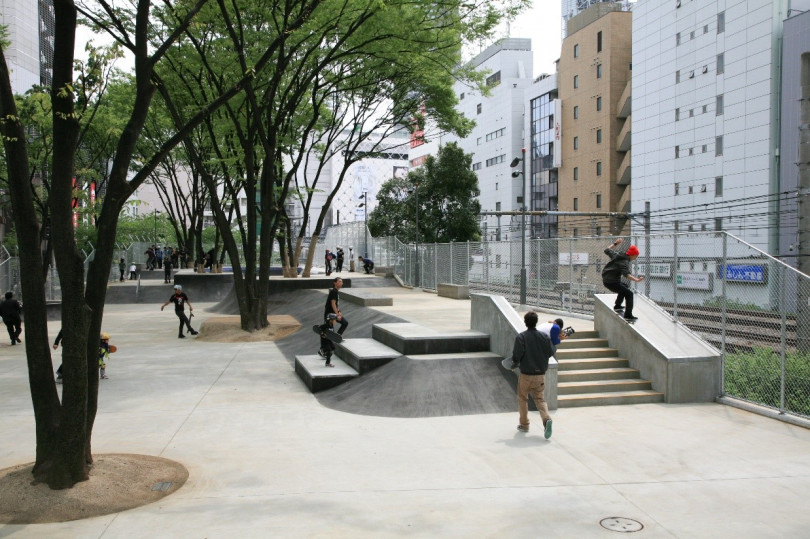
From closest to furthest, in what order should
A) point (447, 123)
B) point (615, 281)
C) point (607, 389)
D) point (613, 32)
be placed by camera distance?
point (607, 389)
point (615, 281)
point (447, 123)
point (613, 32)

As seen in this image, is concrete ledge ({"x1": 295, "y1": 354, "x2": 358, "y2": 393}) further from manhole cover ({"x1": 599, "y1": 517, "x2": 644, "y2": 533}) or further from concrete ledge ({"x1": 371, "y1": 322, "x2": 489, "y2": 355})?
manhole cover ({"x1": 599, "y1": 517, "x2": 644, "y2": 533})

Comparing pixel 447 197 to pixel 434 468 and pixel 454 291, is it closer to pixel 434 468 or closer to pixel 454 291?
pixel 454 291

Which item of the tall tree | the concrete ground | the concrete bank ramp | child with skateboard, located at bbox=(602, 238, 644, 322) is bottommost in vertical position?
the concrete ground

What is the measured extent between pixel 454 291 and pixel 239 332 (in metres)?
8.07

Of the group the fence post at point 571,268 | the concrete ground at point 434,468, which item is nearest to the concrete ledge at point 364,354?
the concrete ground at point 434,468

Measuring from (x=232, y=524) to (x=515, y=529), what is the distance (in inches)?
98.8

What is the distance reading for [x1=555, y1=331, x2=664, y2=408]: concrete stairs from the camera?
35.9 feet

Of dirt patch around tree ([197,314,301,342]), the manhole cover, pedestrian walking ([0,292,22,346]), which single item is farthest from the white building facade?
the manhole cover

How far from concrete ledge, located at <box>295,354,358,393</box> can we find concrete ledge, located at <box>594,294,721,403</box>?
5056mm

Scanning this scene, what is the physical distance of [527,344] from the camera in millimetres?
8977

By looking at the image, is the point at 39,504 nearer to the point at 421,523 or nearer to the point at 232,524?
the point at 232,524

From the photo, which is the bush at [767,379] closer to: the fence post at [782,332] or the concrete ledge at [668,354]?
the concrete ledge at [668,354]

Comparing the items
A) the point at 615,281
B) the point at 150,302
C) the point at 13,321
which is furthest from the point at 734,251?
the point at 13,321

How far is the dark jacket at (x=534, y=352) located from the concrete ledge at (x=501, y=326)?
1607 mm
